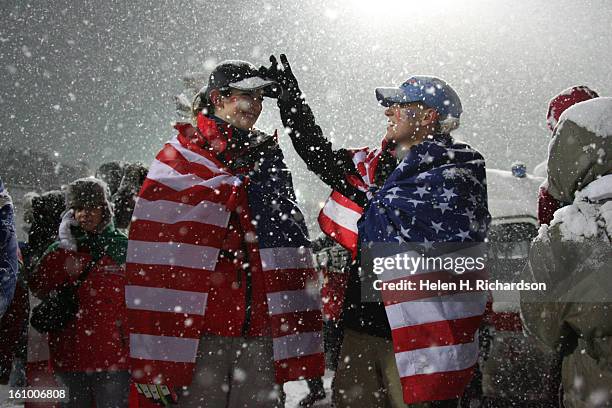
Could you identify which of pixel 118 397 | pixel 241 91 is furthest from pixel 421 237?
pixel 118 397

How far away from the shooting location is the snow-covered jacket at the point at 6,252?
8.68 feet

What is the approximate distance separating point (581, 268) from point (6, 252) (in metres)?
2.76

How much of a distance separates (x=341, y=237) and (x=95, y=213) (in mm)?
2179

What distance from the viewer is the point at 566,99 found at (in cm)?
364

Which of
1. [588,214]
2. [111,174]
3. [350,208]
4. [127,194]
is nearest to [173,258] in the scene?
[350,208]

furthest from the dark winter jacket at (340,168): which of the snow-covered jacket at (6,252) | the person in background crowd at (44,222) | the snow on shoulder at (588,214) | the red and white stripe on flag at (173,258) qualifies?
the person in background crowd at (44,222)

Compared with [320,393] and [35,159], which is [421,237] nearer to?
[320,393]

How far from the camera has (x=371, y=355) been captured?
2.73 meters

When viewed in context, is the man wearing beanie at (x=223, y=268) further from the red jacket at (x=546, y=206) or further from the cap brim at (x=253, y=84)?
the red jacket at (x=546, y=206)

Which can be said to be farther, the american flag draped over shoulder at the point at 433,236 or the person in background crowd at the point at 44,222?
the person in background crowd at the point at 44,222

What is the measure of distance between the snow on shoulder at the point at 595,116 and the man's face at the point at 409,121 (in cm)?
79

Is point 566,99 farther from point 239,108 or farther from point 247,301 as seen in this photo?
point 247,301

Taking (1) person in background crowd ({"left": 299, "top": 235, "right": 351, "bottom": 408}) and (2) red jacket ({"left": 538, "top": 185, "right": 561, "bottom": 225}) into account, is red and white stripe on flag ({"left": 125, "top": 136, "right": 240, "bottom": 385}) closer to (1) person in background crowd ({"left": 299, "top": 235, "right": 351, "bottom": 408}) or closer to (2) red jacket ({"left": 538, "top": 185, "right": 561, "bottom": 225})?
(2) red jacket ({"left": 538, "top": 185, "right": 561, "bottom": 225})

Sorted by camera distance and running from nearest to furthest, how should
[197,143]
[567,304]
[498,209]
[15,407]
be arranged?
[567,304]
[197,143]
[15,407]
[498,209]
